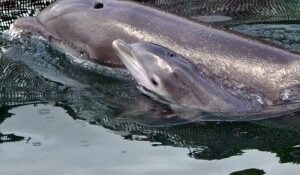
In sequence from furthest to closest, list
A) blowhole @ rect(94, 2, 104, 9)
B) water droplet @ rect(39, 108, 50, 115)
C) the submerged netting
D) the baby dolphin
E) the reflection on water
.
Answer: the submerged netting, blowhole @ rect(94, 2, 104, 9), water droplet @ rect(39, 108, 50, 115), the baby dolphin, the reflection on water

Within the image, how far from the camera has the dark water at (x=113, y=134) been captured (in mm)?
4750

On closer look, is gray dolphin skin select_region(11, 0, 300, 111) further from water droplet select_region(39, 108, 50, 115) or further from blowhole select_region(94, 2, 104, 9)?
water droplet select_region(39, 108, 50, 115)

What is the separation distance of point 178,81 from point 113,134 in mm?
643

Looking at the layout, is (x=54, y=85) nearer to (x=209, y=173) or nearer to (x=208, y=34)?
(x=208, y=34)

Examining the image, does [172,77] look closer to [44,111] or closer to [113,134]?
[113,134]

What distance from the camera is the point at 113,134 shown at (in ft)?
16.9

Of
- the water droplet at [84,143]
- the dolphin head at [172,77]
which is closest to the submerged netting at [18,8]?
the dolphin head at [172,77]

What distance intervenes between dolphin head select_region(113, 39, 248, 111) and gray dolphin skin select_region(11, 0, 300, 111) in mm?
11

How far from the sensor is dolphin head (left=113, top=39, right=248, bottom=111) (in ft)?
17.5

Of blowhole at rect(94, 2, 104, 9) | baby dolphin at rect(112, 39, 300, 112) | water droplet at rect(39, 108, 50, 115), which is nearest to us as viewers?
→ baby dolphin at rect(112, 39, 300, 112)

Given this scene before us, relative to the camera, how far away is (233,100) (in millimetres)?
5414

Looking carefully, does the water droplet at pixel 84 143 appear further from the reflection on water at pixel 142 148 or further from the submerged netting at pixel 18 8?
the submerged netting at pixel 18 8

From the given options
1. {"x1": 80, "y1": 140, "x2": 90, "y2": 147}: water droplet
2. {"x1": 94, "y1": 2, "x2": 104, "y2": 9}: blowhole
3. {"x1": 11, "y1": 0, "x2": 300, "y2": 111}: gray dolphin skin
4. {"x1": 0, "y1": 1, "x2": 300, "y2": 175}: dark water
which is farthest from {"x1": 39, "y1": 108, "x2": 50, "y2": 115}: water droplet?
{"x1": 94, "y1": 2, "x2": 104, "y2": 9}: blowhole

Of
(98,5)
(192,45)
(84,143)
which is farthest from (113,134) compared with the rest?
(98,5)
